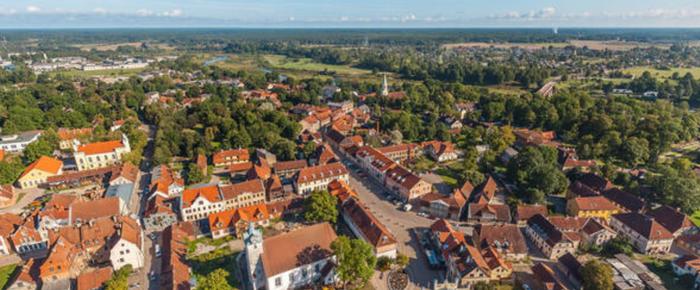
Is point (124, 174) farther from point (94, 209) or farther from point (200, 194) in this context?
point (200, 194)

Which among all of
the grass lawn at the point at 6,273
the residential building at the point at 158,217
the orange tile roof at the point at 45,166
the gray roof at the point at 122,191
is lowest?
the grass lawn at the point at 6,273

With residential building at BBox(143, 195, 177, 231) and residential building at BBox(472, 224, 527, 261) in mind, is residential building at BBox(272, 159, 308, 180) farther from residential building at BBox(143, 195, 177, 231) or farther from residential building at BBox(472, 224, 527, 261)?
residential building at BBox(472, 224, 527, 261)

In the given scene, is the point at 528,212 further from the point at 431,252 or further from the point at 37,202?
the point at 37,202

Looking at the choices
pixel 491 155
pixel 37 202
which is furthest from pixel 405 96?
pixel 37 202

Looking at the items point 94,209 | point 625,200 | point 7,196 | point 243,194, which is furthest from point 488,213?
point 7,196

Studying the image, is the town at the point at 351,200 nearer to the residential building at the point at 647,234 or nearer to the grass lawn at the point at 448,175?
the residential building at the point at 647,234

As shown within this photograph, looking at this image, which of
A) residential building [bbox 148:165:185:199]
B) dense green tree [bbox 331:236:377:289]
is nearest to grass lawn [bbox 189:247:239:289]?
dense green tree [bbox 331:236:377:289]

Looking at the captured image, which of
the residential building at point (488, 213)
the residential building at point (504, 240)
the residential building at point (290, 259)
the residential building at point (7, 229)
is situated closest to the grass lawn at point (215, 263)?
the residential building at point (290, 259)
